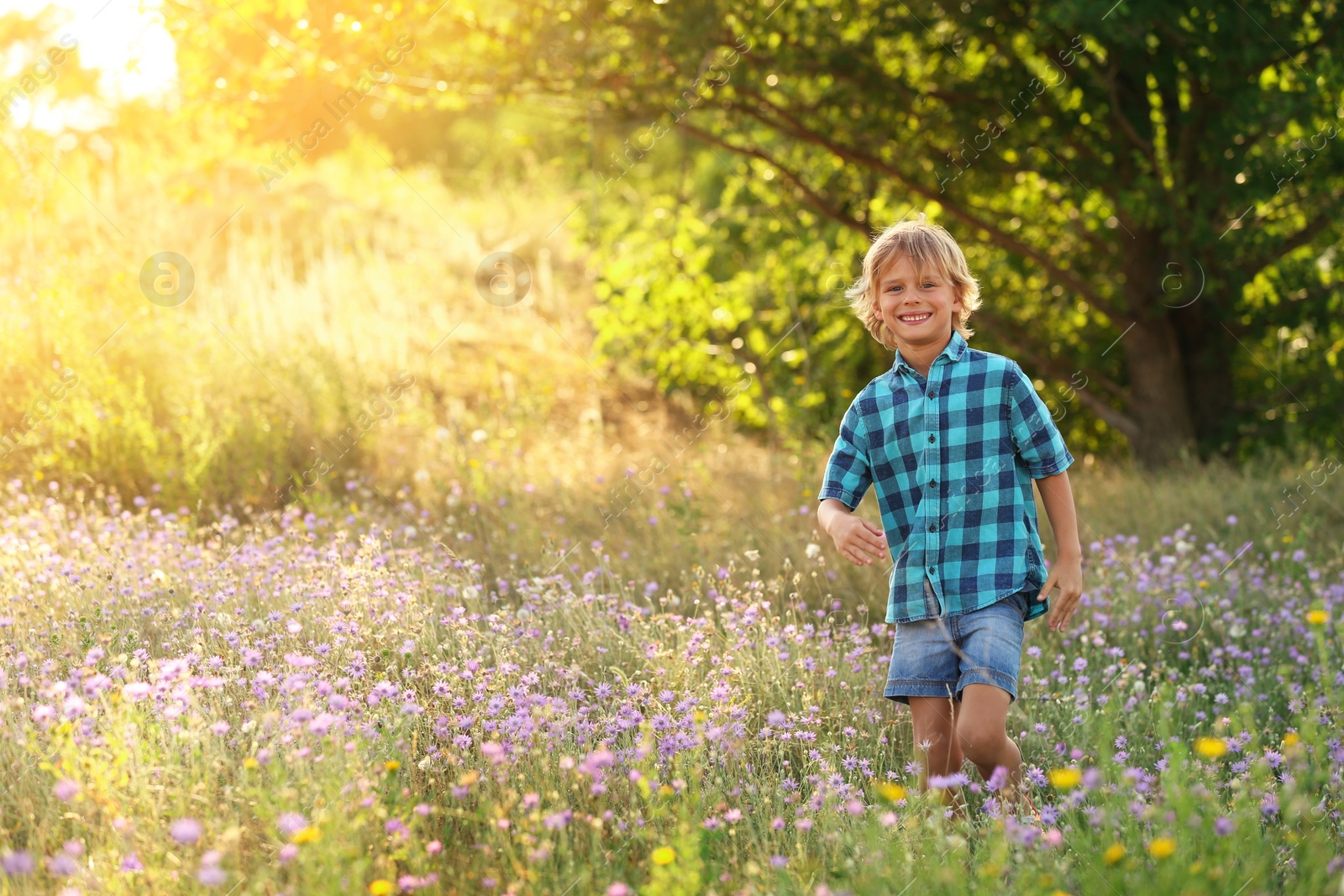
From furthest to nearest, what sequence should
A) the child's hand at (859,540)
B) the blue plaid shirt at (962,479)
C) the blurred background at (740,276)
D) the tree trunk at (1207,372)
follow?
the tree trunk at (1207,372), the blurred background at (740,276), the blue plaid shirt at (962,479), the child's hand at (859,540)

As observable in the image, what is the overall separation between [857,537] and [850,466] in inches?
16.1

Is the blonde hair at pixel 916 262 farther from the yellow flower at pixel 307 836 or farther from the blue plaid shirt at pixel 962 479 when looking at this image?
the yellow flower at pixel 307 836

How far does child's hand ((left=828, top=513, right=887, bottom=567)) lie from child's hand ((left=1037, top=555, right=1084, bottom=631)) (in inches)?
18.6

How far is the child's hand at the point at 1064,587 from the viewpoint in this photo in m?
2.85

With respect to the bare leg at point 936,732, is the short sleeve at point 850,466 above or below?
above

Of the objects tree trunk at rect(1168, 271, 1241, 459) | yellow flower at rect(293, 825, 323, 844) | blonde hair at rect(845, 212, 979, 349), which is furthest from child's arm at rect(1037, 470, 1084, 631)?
tree trunk at rect(1168, 271, 1241, 459)

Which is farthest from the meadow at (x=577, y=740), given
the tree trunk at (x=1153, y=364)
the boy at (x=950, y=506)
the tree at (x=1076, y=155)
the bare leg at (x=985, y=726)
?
the tree at (x=1076, y=155)

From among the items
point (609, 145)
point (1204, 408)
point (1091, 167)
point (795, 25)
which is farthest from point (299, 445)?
point (1204, 408)

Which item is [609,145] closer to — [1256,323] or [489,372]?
[489,372]

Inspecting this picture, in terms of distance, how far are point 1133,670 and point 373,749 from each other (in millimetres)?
2773

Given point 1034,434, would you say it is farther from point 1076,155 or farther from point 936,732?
point 1076,155

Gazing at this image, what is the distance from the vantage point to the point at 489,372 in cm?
959

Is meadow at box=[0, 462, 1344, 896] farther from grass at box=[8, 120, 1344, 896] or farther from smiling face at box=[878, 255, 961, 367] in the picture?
smiling face at box=[878, 255, 961, 367]

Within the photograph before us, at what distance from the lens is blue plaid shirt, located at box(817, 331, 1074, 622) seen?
2.97 m
